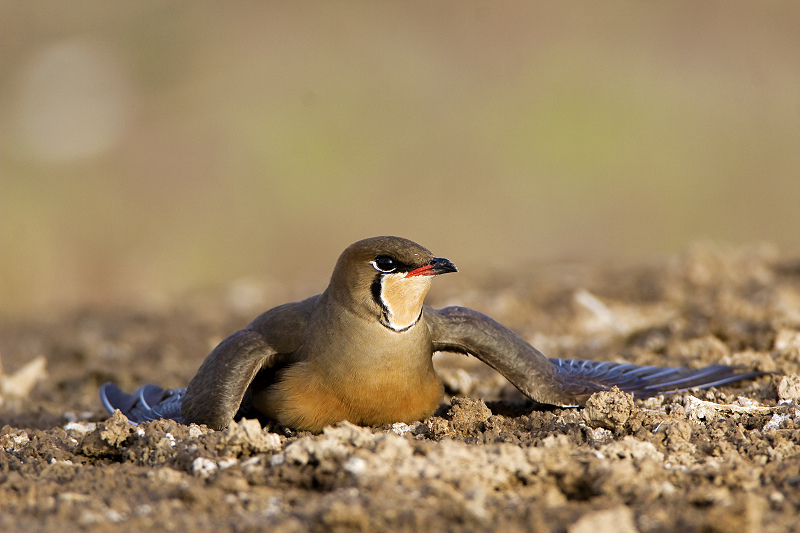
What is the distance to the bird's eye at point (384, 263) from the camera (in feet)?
17.1

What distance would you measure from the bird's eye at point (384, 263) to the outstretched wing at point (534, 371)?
450 millimetres

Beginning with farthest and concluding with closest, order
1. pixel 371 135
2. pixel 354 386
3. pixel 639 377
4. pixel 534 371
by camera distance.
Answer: pixel 371 135, pixel 639 377, pixel 534 371, pixel 354 386

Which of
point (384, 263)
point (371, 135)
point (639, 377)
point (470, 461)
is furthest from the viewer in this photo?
point (371, 135)

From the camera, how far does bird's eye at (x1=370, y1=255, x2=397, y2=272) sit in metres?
5.23

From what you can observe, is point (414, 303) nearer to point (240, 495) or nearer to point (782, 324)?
point (240, 495)

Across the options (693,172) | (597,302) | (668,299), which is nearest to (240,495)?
(597,302)

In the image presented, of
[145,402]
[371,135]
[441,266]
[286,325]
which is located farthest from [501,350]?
[371,135]

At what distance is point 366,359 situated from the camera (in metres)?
5.03

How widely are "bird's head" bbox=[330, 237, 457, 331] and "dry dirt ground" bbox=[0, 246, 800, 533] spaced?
2.13 ft

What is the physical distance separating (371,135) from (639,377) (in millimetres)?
15262

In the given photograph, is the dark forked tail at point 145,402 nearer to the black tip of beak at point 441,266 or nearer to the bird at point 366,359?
the bird at point 366,359

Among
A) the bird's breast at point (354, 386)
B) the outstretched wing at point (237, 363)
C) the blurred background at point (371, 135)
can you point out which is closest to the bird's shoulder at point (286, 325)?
the outstretched wing at point (237, 363)

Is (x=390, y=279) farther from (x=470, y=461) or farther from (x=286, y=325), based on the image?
(x=470, y=461)

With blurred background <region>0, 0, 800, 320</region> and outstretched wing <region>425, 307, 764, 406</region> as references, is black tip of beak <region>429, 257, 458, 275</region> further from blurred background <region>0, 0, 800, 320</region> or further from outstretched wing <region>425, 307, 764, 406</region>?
blurred background <region>0, 0, 800, 320</region>
